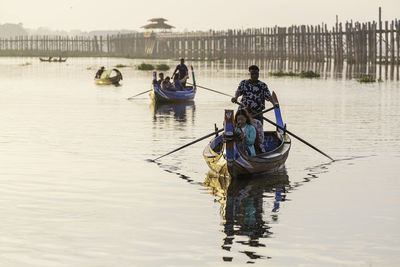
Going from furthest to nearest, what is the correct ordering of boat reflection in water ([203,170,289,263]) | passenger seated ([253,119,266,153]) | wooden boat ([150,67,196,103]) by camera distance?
1. wooden boat ([150,67,196,103])
2. passenger seated ([253,119,266,153])
3. boat reflection in water ([203,170,289,263])

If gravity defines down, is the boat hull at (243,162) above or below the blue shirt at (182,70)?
below

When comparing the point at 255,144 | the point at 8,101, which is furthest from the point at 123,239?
the point at 8,101

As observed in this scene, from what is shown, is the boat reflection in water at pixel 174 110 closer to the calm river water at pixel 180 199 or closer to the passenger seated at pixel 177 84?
the passenger seated at pixel 177 84

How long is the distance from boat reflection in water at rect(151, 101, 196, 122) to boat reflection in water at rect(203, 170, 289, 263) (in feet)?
39.3

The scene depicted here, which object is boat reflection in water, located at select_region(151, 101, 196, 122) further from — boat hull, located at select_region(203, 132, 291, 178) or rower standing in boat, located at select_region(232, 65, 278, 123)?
boat hull, located at select_region(203, 132, 291, 178)

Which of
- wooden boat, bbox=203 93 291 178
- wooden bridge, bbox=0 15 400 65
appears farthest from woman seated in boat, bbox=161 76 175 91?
wooden bridge, bbox=0 15 400 65

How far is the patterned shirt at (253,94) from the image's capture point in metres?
16.2

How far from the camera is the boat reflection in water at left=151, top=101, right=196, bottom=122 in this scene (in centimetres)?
2819

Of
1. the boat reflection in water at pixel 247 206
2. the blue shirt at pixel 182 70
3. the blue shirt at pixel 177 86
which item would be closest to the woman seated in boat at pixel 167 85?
the blue shirt at pixel 177 86

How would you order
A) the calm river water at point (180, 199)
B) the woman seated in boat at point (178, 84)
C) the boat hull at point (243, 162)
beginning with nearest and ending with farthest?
1. the calm river water at point (180, 199)
2. the boat hull at point (243, 162)
3. the woman seated in boat at point (178, 84)

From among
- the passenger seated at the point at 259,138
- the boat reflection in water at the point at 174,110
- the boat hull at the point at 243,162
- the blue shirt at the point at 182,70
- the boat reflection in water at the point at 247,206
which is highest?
the blue shirt at the point at 182,70

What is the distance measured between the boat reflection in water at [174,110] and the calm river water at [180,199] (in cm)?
172

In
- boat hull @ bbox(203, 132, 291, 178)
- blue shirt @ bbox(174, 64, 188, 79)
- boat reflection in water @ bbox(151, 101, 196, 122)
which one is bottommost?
boat reflection in water @ bbox(151, 101, 196, 122)

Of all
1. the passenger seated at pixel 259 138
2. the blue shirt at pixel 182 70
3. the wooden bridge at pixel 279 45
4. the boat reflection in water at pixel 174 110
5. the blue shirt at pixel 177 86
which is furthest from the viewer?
the wooden bridge at pixel 279 45
